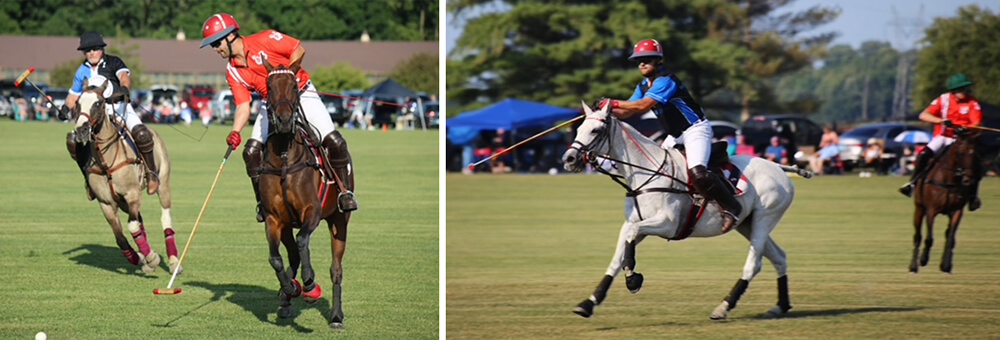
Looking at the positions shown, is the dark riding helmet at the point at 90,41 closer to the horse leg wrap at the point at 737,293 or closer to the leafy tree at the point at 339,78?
the horse leg wrap at the point at 737,293

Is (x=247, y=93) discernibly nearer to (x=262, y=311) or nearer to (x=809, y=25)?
(x=262, y=311)

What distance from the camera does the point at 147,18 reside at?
73.4 metres

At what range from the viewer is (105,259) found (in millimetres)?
13562

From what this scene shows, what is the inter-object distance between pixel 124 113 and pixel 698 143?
18.2 feet

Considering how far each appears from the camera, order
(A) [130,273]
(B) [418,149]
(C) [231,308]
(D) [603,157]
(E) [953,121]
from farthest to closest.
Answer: (B) [418,149], (E) [953,121], (A) [130,273], (C) [231,308], (D) [603,157]

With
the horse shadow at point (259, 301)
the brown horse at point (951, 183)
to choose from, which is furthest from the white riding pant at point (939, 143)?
the horse shadow at point (259, 301)

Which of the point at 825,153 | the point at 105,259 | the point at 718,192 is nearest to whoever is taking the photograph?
the point at 718,192

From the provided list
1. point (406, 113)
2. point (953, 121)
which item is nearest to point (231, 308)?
point (953, 121)

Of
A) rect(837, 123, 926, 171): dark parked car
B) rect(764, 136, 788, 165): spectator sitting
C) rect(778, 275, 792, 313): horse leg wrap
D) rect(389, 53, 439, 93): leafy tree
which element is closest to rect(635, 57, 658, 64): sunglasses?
rect(778, 275, 792, 313): horse leg wrap

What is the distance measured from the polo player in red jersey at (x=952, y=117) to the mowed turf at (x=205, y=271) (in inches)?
206

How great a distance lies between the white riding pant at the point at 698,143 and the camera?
966cm

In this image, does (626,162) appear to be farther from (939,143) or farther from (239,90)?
(939,143)

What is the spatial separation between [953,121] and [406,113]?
3883 centimetres

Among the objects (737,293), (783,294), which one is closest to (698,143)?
(737,293)
